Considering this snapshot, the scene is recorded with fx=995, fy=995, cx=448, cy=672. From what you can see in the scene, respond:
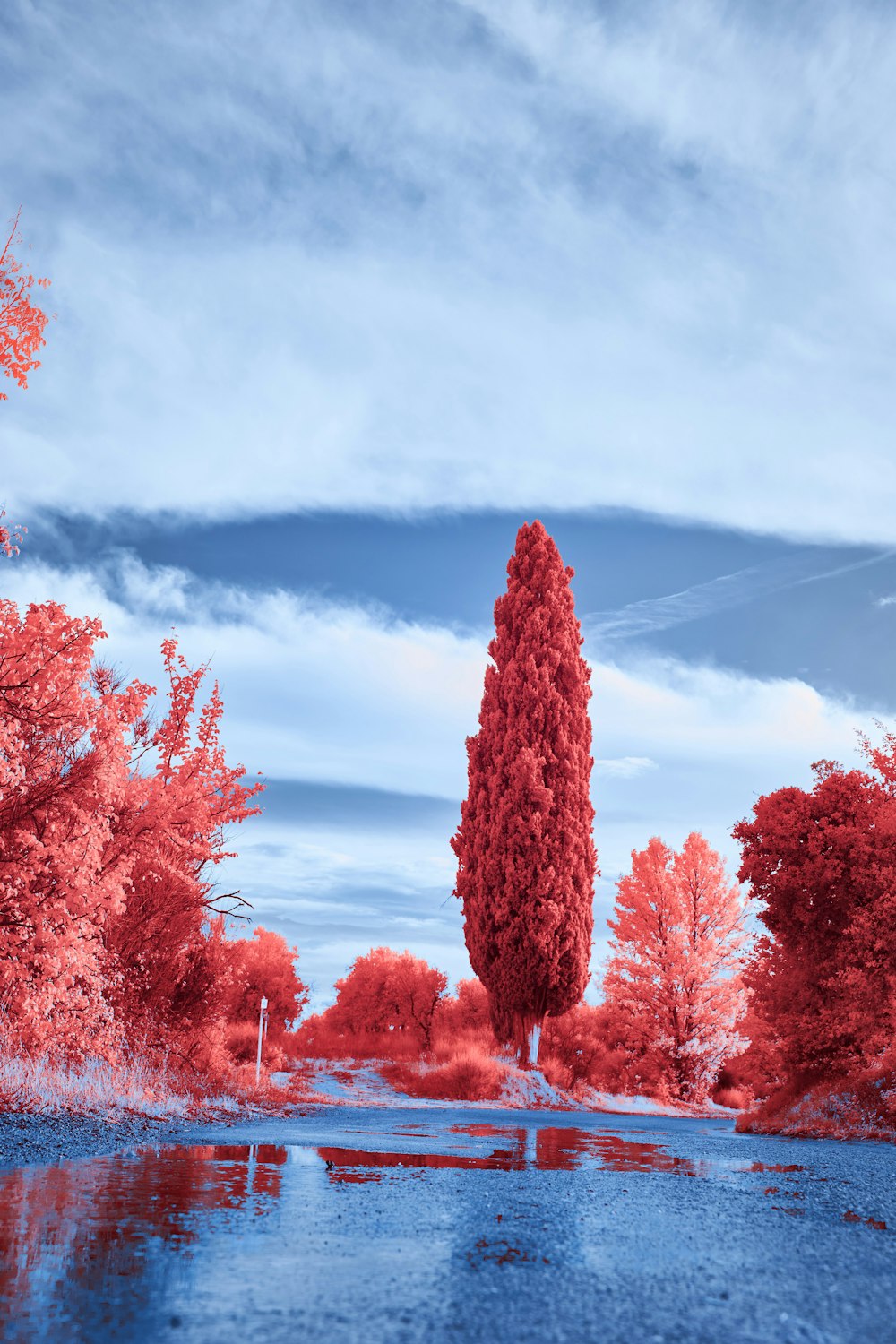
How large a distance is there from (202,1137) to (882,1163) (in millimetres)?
5049

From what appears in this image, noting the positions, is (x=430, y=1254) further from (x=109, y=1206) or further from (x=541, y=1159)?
(x=541, y=1159)

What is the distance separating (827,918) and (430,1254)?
43.7 ft

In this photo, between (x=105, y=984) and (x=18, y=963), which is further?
(x=105, y=984)

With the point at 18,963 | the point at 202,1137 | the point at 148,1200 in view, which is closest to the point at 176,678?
the point at 18,963

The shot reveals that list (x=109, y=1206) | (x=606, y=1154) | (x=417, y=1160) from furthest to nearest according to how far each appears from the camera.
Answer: (x=606, y=1154) → (x=417, y=1160) → (x=109, y=1206)

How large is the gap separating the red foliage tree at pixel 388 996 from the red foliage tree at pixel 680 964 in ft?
32.4

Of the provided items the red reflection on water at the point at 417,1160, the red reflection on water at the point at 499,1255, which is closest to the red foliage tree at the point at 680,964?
the red reflection on water at the point at 417,1160

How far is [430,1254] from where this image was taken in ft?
9.25

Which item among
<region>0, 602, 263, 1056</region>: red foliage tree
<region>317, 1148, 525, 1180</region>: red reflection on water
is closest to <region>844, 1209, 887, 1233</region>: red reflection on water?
<region>317, 1148, 525, 1180</region>: red reflection on water

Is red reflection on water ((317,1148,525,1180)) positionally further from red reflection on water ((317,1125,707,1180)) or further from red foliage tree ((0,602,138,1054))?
red foliage tree ((0,602,138,1054))

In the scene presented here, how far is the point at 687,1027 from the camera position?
97.0 ft

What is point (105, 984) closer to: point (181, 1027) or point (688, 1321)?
point (181, 1027)

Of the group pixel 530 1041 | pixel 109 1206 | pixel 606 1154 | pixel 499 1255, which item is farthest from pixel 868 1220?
pixel 530 1041

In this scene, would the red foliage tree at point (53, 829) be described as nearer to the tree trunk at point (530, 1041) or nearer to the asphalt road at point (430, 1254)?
the asphalt road at point (430, 1254)
